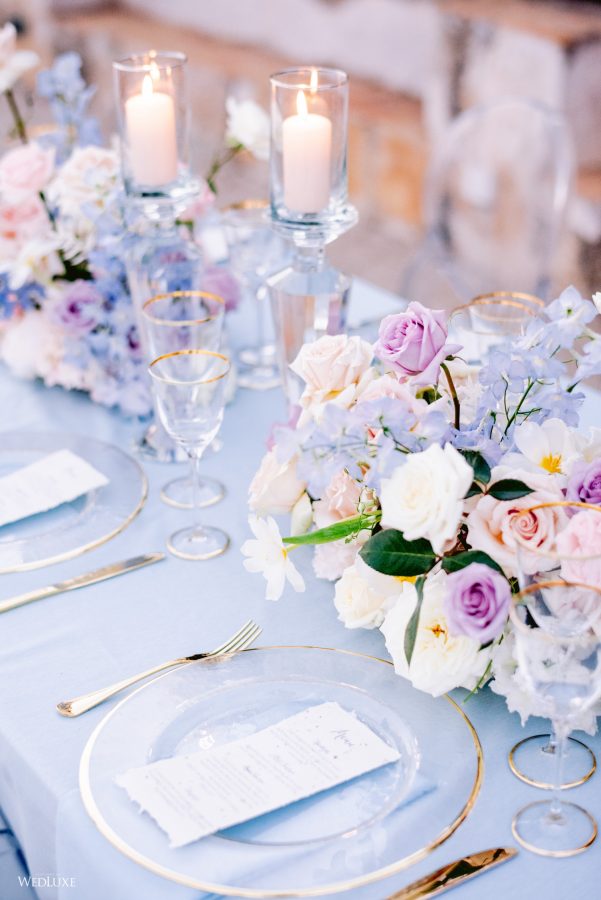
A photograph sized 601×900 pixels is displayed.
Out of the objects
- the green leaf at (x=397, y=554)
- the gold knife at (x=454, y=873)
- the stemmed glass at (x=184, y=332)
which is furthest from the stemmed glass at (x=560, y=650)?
the stemmed glass at (x=184, y=332)

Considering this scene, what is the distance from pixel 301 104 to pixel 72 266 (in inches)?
17.0

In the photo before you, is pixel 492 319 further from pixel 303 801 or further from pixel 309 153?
pixel 303 801

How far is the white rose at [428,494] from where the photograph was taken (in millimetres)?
811

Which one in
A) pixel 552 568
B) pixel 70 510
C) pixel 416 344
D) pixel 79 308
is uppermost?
pixel 416 344

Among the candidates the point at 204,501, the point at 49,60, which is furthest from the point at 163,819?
the point at 49,60

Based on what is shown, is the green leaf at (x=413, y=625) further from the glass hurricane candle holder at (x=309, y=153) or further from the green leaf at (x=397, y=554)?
the glass hurricane candle holder at (x=309, y=153)

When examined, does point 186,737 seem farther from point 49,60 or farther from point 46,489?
point 49,60

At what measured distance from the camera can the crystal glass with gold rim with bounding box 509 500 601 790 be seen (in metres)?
0.81

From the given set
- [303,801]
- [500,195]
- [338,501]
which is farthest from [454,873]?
[500,195]

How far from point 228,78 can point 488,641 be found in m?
4.22

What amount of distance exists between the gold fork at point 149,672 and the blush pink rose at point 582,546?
1.07ft

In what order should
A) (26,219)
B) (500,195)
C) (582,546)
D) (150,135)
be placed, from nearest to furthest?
1. (582,546)
2. (150,135)
3. (26,219)
4. (500,195)

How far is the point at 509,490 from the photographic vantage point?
2.92 feet

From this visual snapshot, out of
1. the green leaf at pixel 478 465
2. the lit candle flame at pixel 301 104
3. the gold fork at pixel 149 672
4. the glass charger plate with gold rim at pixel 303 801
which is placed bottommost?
the gold fork at pixel 149 672
